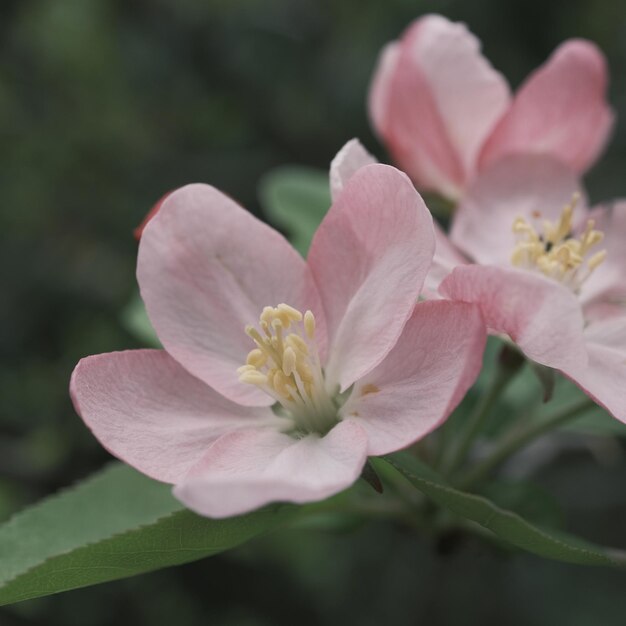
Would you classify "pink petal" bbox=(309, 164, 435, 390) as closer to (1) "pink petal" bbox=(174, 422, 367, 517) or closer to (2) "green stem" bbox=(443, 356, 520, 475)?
(1) "pink petal" bbox=(174, 422, 367, 517)

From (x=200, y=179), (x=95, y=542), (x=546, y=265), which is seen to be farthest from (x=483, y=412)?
(x=200, y=179)

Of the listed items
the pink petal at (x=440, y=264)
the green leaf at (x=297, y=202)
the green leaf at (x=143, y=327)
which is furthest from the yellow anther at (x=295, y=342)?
the green leaf at (x=297, y=202)

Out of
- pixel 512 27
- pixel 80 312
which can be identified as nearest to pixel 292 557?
pixel 80 312

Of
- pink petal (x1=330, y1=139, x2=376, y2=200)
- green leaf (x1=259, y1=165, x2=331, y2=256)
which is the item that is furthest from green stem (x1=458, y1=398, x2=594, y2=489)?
green leaf (x1=259, y1=165, x2=331, y2=256)

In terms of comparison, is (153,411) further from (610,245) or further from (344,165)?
(610,245)

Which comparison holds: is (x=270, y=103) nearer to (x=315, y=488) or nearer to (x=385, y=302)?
(x=385, y=302)

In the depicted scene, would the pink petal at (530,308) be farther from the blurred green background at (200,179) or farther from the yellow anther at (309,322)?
the blurred green background at (200,179)
